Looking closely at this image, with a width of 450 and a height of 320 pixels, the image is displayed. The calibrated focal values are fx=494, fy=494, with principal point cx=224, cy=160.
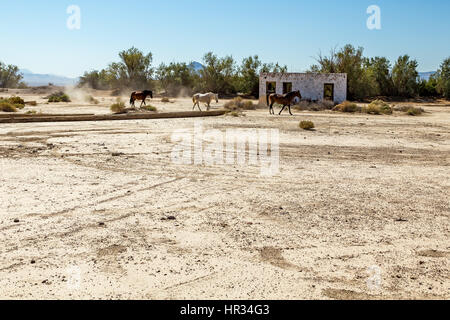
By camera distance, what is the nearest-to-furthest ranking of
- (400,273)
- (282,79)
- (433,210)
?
(400,273) → (433,210) → (282,79)

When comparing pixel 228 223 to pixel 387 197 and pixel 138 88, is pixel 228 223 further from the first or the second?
pixel 138 88

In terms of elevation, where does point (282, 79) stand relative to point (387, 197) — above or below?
above

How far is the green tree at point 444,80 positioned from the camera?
4094 cm

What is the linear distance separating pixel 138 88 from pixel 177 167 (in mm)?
46248

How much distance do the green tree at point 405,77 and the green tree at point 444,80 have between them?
1.90 metres

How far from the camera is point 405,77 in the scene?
4294 cm

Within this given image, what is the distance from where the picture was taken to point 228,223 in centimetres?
641

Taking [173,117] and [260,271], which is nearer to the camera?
[260,271]

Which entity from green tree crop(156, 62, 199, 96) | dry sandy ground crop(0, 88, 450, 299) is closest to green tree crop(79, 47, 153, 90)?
green tree crop(156, 62, 199, 96)

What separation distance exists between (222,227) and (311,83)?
1210 inches

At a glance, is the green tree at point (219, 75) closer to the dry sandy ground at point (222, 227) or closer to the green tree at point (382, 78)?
the green tree at point (382, 78)

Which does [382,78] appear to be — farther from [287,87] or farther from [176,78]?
[176,78]

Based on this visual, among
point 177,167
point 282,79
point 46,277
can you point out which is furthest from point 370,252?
point 282,79

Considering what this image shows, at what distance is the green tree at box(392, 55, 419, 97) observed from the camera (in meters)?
42.8
